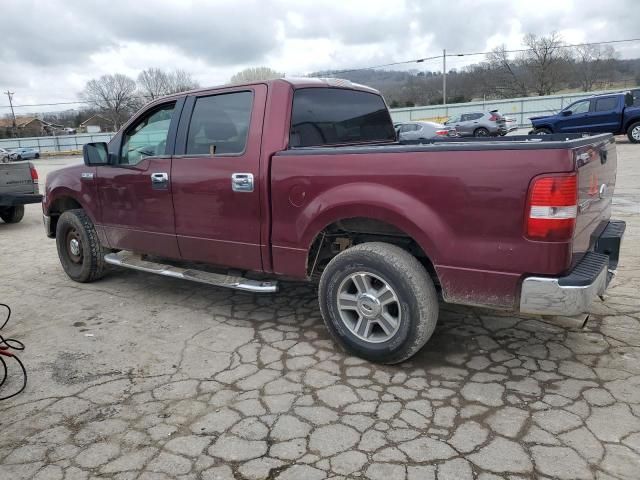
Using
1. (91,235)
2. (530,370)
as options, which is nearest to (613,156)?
(530,370)

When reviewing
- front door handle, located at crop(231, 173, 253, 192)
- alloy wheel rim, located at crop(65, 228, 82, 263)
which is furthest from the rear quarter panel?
alloy wheel rim, located at crop(65, 228, 82, 263)

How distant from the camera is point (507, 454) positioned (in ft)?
8.00

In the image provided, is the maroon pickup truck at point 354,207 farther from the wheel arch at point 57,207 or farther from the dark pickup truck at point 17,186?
the dark pickup truck at point 17,186

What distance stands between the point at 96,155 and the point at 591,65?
59.1 m

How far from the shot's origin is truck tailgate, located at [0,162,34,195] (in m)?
9.22

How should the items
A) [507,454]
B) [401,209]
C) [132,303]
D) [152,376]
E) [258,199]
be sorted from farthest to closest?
[132,303]
[258,199]
[152,376]
[401,209]
[507,454]

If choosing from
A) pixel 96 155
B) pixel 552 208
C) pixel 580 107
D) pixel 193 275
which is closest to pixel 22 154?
pixel 580 107

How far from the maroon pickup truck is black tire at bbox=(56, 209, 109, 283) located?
0.82ft

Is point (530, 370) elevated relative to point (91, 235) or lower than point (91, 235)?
lower

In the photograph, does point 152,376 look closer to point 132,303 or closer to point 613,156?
point 132,303

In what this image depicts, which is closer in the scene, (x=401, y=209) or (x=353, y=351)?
(x=401, y=209)

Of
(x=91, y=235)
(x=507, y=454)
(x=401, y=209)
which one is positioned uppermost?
(x=401, y=209)

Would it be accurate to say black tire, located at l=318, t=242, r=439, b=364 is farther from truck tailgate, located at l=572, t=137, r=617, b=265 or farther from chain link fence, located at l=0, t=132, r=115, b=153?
chain link fence, located at l=0, t=132, r=115, b=153

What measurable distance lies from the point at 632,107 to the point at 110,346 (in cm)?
1937
